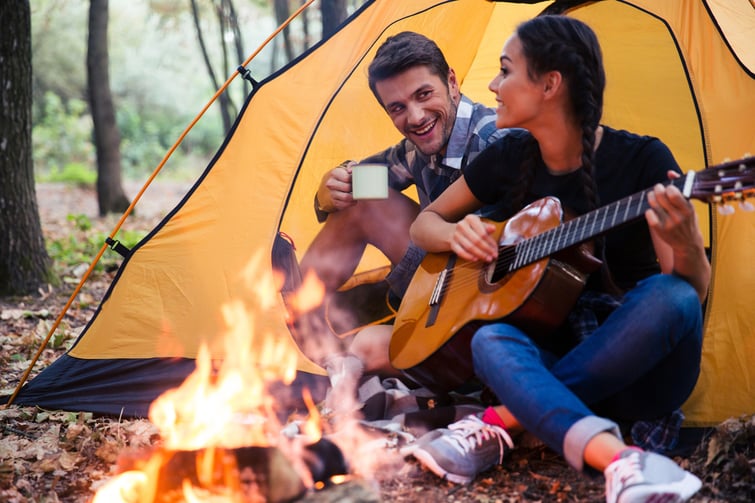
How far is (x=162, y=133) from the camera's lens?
1892 centimetres

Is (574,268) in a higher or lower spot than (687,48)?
lower

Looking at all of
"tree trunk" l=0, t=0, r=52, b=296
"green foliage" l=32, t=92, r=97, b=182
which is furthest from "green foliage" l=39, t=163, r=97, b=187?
"tree trunk" l=0, t=0, r=52, b=296

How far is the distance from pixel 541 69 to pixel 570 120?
0.58ft

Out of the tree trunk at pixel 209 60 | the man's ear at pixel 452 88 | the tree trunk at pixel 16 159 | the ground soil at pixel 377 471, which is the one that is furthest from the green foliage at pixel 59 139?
the man's ear at pixel 452 88

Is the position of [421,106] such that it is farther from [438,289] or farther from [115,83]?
[115,83]

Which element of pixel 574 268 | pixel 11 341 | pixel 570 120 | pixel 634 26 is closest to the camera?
pixel 574 268

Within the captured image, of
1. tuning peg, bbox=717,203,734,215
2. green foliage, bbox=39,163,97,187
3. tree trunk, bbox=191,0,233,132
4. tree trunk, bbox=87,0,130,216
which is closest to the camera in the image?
tuning peg, bbox=717,203,734,215

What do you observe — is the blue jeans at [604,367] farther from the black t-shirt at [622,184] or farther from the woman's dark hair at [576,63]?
the woman's dark hair at [576,63]

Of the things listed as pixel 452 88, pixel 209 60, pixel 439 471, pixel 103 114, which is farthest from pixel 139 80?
pixel 439 471

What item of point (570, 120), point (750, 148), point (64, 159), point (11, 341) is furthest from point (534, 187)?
point (64, 159)

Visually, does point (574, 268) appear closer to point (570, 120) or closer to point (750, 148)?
point (570, 120)

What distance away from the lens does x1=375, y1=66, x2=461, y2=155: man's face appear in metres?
2.74

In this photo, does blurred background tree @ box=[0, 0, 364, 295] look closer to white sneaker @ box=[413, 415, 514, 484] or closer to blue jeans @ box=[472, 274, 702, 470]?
white sneaker @ box=[413, 415, 514, 484]

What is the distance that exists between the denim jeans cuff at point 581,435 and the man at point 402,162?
942 millimetres
